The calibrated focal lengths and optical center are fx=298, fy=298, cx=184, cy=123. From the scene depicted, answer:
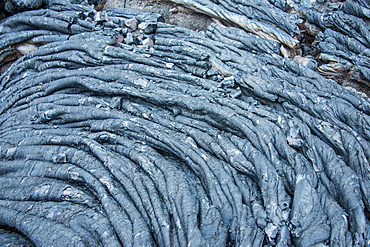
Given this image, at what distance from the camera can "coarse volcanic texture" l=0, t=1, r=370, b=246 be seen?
3396 mm

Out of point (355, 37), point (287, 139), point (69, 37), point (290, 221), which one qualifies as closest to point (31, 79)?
point (69, 37)

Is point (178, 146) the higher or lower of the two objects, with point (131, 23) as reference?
lower

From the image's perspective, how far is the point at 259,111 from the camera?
447 cm

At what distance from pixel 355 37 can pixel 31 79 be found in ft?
20.3

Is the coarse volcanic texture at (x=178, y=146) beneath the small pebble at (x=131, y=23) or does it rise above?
beneath

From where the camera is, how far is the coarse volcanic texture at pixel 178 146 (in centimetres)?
340

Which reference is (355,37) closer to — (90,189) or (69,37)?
(90,189)

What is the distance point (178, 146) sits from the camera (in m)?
4.18

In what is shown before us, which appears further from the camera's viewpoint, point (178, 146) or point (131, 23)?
point (131, 23)

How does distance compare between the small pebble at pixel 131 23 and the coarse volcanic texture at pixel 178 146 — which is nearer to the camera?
the coarse volcanic texture at pixel 178 146

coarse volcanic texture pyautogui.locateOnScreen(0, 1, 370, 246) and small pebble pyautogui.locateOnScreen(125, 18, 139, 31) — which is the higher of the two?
small pebble pyautogui.locateOnScreen(125, 18, 139, 31)

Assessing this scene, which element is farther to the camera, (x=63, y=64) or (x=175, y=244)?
(x=63, y=64)

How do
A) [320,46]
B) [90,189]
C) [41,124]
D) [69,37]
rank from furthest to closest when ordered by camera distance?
1. [69,37]
2. [320,46]
3. [41,124]
4. [90,189]

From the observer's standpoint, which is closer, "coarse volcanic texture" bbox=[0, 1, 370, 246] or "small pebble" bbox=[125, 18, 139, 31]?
"coarse volcanic texture" bbox=[0, 1, 370, 246]
